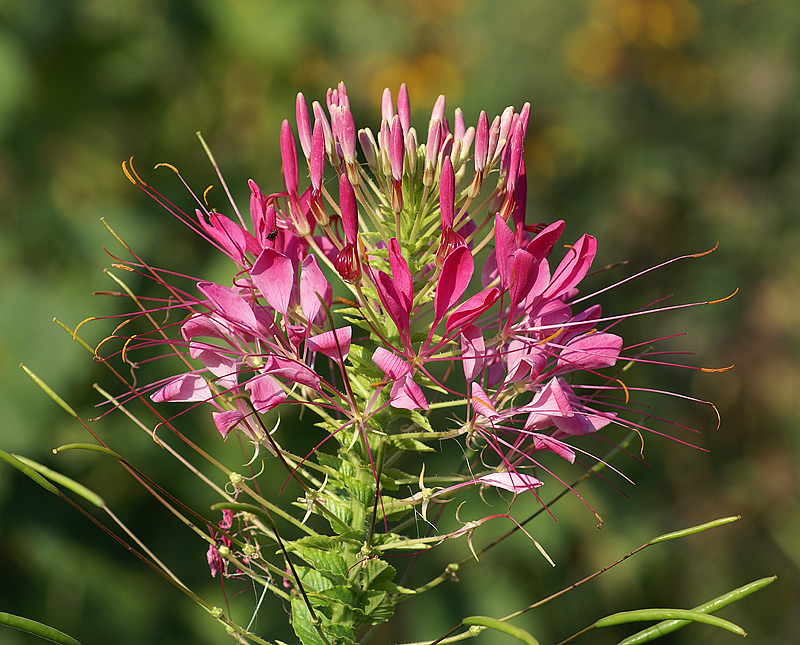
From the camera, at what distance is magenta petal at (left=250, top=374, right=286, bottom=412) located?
1.20 m

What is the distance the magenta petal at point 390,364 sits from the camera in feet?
3.91

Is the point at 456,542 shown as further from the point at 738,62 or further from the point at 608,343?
the point at 738,62

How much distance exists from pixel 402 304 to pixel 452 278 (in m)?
0.09

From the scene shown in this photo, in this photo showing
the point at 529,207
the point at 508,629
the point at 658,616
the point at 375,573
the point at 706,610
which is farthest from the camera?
the point at 529,207

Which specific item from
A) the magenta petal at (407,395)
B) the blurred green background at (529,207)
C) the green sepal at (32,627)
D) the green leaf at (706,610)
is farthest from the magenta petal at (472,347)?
the blurred green background at (529,207)

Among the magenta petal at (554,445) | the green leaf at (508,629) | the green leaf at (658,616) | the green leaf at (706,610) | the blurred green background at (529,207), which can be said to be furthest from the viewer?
the blurred green background at (529,207)

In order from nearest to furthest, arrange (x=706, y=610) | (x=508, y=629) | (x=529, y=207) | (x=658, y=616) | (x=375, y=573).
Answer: (x=508, y=629) < (x=658, y=616) < (x=706, y=610) < (x=375, y=573) < (x=529, y=207)

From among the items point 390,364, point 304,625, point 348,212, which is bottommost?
point 304,625

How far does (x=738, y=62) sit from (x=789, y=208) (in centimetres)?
122

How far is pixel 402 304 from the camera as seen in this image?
124 centimetres

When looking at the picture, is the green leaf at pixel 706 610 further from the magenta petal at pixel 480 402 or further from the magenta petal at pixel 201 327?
the magenta petal at pixel 201 327

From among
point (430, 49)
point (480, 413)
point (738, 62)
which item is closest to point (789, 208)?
point (738, 62)

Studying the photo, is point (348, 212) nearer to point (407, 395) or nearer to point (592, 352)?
point (407, 395)

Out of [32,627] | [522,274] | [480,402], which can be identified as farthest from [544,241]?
[32,627]
